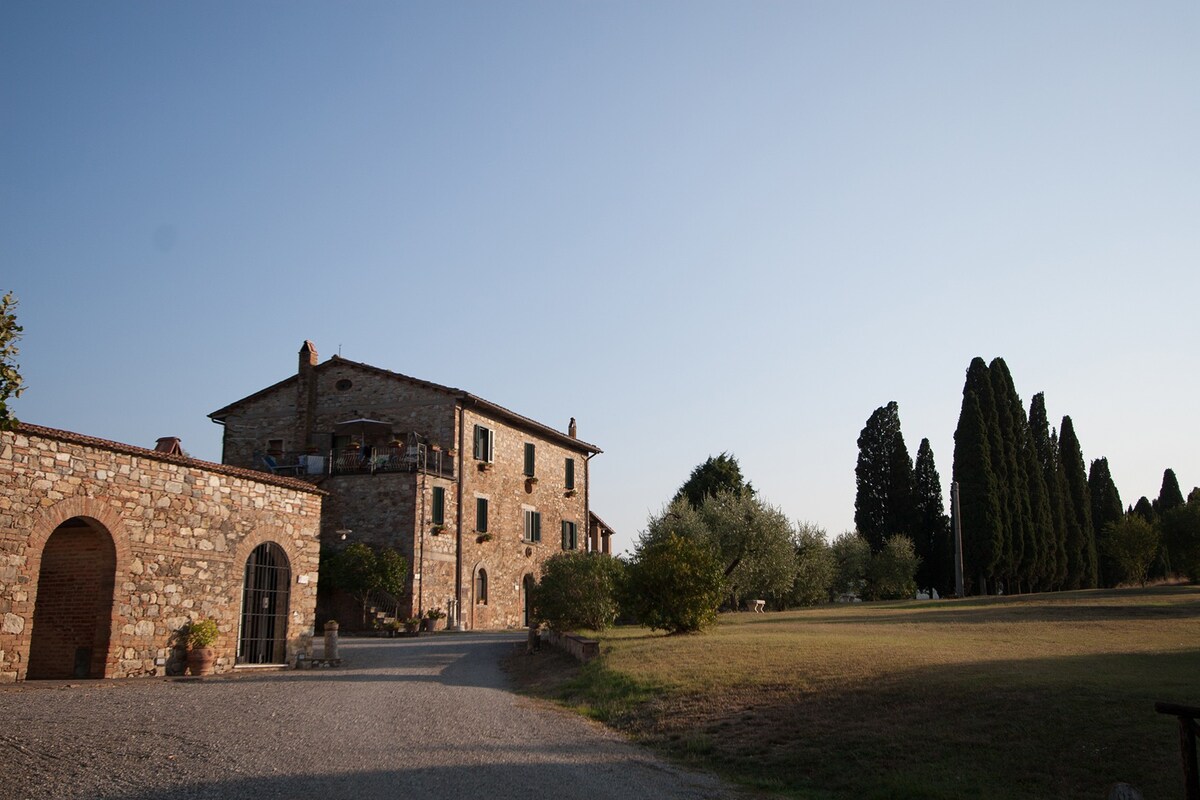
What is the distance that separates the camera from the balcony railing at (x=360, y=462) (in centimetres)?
3161

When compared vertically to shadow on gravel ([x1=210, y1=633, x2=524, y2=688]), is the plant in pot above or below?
above

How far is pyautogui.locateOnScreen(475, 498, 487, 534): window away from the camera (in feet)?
112

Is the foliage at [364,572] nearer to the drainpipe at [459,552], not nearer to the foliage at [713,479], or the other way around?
the drainpipe at [459,552]

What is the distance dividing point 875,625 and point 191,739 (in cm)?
1662

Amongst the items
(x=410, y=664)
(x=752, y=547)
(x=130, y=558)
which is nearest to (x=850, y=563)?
(x=752, y=547)

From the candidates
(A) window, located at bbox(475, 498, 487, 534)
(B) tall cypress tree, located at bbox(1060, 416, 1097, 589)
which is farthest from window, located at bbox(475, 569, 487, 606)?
(B) tall cypress tree, located at bbox(1060, 416, 1097, 589)

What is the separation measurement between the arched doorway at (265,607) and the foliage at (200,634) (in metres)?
1.34

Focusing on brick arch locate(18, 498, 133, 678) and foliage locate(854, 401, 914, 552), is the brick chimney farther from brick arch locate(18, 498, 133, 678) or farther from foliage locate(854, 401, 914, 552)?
foliage locate(854, 401, 914, 552)

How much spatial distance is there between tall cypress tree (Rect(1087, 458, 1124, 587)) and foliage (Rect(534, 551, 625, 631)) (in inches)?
1592

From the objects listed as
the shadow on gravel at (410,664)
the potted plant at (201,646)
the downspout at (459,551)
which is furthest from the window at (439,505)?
the potted plant at (201,646)

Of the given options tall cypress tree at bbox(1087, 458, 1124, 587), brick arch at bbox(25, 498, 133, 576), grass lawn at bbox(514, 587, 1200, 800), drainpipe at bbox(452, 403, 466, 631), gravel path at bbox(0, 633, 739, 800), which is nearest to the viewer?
gravel path at bbox(0, 633, 739, 800)

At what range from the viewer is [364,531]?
3161 centimetres

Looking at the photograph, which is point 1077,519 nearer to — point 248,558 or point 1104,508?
point 1104,508

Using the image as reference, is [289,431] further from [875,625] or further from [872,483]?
[872,483]
